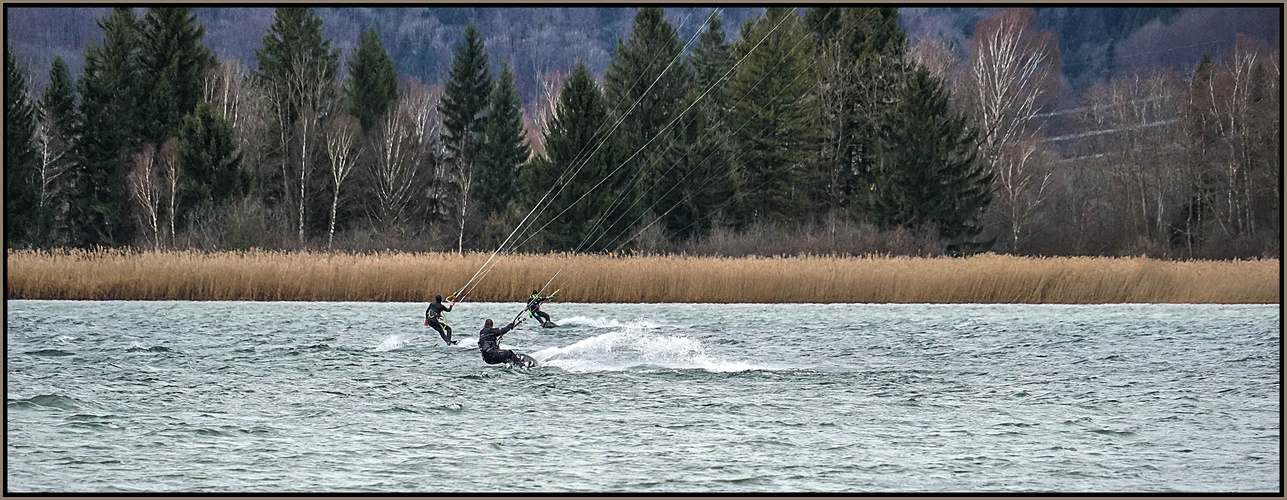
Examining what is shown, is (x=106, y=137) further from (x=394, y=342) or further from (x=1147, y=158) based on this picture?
(x=1147, y=158)

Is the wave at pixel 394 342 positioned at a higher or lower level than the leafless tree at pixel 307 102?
lower

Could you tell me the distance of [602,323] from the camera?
918 inches

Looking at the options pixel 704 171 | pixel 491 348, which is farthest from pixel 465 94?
pixel 491 348

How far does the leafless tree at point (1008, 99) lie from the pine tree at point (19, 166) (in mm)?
33352

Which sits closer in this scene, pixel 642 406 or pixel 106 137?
pixel 642 406

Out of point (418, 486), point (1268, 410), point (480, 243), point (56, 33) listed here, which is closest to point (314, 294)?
point (418, 486)

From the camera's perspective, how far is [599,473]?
1134 centimetres

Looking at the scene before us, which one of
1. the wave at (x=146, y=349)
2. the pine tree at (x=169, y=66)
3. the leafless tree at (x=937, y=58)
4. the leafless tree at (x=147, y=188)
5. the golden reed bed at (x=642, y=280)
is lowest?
the wave at (x=146, y=349)

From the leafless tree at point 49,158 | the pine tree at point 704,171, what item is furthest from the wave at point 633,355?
the leafless tree at point 49,158

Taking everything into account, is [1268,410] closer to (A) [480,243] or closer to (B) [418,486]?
(B) [418,486]

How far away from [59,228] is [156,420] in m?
37.5

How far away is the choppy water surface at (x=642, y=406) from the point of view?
11344mm

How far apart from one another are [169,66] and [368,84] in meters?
8.97

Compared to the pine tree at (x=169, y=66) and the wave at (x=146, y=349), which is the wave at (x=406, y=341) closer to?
the wave at (x=146, y=349)
